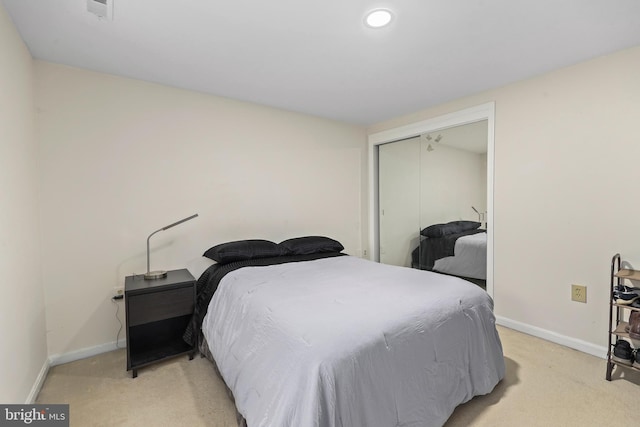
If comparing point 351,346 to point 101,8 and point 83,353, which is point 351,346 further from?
point 83,353

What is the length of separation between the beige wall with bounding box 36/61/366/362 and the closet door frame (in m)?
1.13

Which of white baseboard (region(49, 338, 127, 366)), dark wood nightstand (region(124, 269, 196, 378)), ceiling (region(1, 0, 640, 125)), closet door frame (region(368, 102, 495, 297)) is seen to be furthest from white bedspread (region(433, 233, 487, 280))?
white baseboard (region(49, 338, 127, 366))

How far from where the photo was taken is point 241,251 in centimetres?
257

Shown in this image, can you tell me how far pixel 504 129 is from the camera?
8.80ft

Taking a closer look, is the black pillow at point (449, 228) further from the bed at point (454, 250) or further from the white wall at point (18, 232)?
the white wall at point (18, 232)

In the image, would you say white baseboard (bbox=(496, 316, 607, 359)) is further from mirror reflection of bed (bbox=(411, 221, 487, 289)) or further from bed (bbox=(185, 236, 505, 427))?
bed (bbox=(185, 236, 505, 427))

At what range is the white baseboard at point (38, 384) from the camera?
66.8 inches

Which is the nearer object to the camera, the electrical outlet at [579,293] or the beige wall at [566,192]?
the beige wall at [566,192]

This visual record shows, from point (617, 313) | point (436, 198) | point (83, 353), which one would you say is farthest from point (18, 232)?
point (617, 313)

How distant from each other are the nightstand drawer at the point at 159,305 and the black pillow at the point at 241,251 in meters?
0.40

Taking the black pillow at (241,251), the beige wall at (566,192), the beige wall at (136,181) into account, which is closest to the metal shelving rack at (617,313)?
the beige wall at (566,192)

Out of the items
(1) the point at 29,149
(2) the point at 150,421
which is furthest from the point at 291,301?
(1) the point at 29,149

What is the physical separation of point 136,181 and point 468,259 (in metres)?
3.37

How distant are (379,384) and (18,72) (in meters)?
2.64
